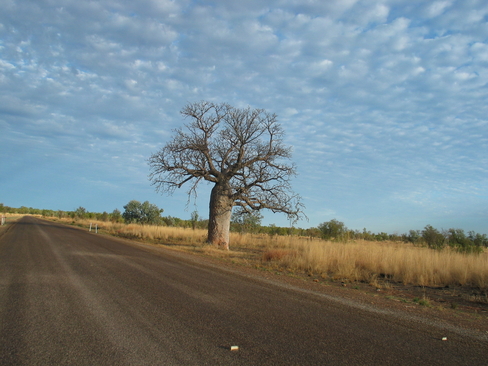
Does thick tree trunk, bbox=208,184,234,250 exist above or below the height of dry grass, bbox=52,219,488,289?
above

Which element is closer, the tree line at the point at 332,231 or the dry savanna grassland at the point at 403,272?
the dry savanna grassland at the point at 403,272

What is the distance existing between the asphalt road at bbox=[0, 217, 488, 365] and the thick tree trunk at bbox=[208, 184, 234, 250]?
11785 millimetres

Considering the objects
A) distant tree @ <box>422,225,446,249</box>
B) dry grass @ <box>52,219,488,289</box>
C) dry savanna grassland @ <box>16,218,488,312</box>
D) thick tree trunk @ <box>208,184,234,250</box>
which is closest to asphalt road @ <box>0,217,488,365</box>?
dry savanna grassland @ <box>16,218,488,312</box>

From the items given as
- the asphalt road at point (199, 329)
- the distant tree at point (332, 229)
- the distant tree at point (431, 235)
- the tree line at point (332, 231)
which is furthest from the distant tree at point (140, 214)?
the asphalt road at point (199, 329)

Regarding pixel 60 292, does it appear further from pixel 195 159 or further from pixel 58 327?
pixel 195 159

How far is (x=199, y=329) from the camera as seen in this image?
14.4ft

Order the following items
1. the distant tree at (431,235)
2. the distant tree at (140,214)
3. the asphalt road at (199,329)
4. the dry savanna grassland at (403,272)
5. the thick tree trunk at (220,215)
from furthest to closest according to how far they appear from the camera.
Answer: the distant tree at (140,214)
the distant tree at (431,235)
the thick tree trunk at (220,215)
the dry savanna grassland at (403,272)
the asphalt road at (199,329)

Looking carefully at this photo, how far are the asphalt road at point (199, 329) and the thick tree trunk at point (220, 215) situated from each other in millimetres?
11785

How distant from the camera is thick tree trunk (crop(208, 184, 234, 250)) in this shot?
19359mm

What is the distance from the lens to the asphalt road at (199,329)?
356 centimetres

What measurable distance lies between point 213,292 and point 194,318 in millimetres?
1966

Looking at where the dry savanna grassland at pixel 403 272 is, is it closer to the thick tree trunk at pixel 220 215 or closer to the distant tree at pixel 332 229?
the thick tree trunk at pixel 220 215

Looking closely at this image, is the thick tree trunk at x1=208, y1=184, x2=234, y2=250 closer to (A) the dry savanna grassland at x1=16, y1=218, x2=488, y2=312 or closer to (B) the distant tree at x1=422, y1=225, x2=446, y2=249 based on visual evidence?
(A) the dry savanna grassland at x1=16, y1=218, x2=488, y2=312

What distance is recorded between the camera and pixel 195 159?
19312mm
